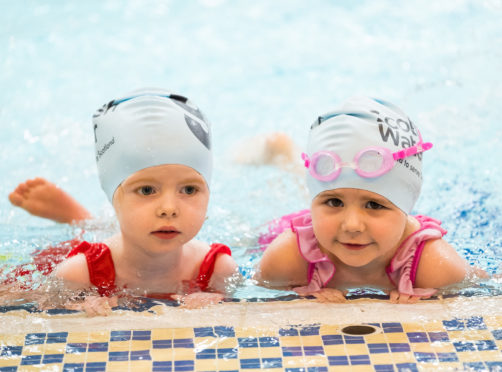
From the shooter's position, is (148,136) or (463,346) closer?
(463,346)

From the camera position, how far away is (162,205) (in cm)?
329

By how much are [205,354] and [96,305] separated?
0.64m

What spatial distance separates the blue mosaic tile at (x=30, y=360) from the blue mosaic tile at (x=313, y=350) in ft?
3.61

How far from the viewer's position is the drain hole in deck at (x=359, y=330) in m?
3.22

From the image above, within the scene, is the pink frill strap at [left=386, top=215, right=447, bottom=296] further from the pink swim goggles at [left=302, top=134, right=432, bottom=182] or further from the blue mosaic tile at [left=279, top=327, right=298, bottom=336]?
the blue mosaic tile at [left=279, top=327, right=298, bottom=336]

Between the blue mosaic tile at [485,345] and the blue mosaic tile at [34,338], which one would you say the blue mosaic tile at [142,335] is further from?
the blue mosaic tile at [485,345]

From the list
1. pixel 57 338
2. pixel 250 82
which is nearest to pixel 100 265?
pixel 57 338

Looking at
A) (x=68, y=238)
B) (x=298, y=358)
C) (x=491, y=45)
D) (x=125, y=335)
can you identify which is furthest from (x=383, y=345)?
(x=491, y=45)

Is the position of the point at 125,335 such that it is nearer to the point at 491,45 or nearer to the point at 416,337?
the point at 416,337

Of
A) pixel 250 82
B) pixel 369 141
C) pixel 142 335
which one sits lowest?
pixel 142 335

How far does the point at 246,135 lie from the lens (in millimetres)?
7211

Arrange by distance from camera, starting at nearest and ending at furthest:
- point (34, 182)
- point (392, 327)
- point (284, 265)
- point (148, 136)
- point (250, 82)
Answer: point (392, 327)
point (148, 136)
point (284, 265)
point (34, 182)
point (250, 82)

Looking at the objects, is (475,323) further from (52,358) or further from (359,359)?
(52,358)

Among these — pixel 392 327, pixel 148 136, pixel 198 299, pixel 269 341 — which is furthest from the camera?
pixel 198 299
